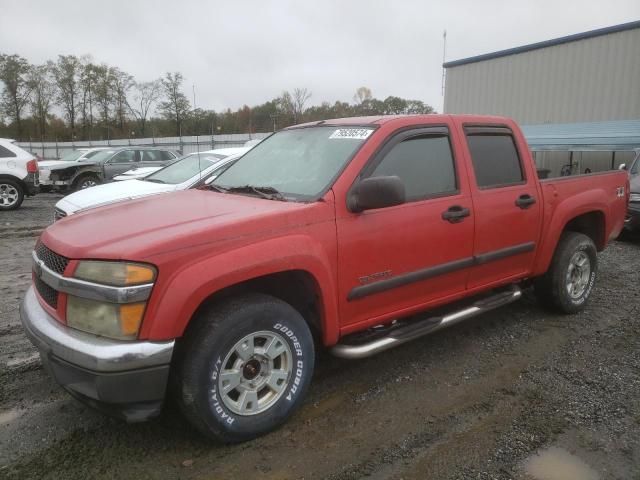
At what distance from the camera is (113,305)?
237cm

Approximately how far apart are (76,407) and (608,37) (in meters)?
19.5

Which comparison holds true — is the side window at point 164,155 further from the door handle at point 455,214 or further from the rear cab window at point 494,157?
the door handle at point 455,214

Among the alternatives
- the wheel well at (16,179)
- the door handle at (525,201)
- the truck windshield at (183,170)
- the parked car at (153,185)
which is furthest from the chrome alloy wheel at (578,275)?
the wheel well at (16,179)

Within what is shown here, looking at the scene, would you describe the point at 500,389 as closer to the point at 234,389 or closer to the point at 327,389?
the point at 327,389

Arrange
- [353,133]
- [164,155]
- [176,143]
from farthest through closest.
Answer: [176,143]
[164,155]
[353,133]

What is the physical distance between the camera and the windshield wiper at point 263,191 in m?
3.20

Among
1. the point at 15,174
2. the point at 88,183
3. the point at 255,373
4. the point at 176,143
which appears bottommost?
the point at 255,373

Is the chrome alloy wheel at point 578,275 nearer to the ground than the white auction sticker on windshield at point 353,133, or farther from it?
nearer to the ground

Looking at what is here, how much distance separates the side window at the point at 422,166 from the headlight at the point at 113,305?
164 centimetres

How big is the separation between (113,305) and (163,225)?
0.53 metres

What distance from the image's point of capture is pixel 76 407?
10.3ft

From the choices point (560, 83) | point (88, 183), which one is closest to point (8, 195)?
point (88, 183)

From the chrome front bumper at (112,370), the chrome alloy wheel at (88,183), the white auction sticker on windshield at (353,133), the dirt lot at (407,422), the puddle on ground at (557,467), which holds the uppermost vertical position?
the white auction sticker on windshield at (353,133)

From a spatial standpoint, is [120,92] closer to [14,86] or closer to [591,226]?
[14,86]
